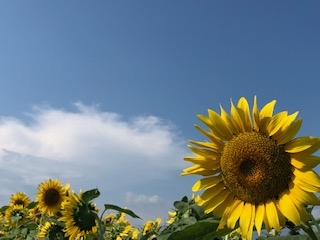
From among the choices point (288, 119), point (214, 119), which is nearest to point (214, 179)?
point (214, 119)

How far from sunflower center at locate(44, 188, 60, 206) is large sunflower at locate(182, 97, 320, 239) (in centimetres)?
587

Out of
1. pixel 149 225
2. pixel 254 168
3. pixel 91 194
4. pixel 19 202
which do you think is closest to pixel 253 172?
pixel 254 168

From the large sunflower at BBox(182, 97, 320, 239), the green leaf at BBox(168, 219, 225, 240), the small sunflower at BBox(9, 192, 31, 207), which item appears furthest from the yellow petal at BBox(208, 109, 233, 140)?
the small sunflower at BBox(9, 192, 31, 207)

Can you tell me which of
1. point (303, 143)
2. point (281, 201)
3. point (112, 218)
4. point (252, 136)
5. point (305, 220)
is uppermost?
point (112, 218)

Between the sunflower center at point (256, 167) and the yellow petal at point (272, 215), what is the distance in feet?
0.25

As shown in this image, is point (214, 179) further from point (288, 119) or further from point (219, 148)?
point (288, 119)

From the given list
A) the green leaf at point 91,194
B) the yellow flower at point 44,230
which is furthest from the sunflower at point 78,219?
the yellow flower at point 44,230

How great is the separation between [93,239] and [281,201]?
2552mm

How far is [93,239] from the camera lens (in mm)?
5074

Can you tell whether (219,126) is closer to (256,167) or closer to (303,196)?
(256,167)

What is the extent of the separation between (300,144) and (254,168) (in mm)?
331

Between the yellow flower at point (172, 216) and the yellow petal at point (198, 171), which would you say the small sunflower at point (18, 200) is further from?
the yellow petal at point (198, 171)

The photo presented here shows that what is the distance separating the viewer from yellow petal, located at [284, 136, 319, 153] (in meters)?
2.85

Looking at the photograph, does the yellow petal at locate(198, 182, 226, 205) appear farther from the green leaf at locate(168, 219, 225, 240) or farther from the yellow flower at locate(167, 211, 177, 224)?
the yellow flower at locate(167, 211, 177, 224)
